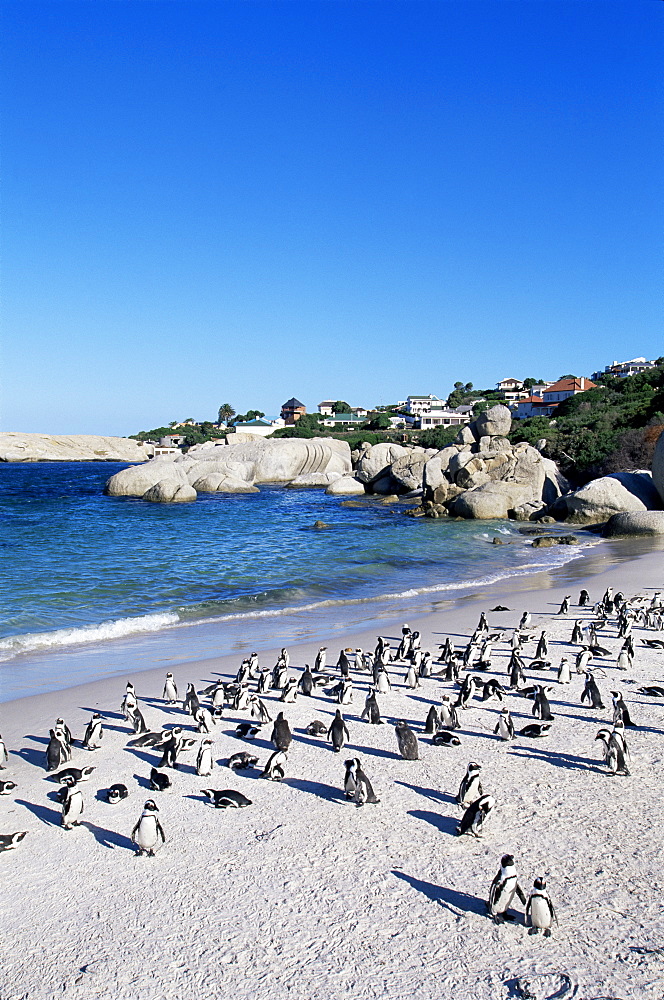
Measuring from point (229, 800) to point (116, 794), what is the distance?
47.1 inches

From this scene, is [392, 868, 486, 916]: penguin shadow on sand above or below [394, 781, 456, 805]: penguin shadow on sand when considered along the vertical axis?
above

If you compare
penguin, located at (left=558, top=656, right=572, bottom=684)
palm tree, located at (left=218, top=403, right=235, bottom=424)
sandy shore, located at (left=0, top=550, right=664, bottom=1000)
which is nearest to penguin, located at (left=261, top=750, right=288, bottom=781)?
sandy shore, located at (left=0, top=550, right=664, bottom=1000)

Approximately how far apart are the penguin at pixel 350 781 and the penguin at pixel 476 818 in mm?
1191

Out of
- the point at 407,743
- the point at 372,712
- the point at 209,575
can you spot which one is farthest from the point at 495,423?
the point at 407,743

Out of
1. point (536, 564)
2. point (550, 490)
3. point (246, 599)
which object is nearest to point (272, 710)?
point (246, 599)

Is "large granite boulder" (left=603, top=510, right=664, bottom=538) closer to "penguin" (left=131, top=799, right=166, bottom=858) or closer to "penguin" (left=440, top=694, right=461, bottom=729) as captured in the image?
"penguin" (left=440, top=694, right=461, bottom=729)

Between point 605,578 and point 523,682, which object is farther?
point 605,578

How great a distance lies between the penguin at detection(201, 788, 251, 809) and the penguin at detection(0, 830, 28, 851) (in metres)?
1.81

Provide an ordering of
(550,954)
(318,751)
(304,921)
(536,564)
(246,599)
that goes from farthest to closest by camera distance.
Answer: (536,564), (246,599), (318,751), (304,921), (550,954)

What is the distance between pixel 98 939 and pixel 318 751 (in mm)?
3811

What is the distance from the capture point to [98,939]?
5.28m

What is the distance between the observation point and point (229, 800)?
24.1ft

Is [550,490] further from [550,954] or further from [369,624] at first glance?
[550,954]

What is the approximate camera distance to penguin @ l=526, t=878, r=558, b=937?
5.23m
